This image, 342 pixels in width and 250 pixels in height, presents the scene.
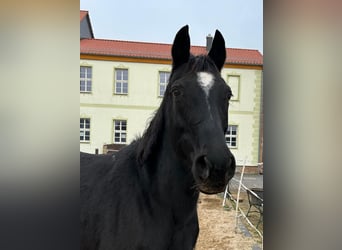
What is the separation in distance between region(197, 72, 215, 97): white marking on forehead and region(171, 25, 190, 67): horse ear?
0.41 feet

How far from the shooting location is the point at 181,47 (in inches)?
35.1

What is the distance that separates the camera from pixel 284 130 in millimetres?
783

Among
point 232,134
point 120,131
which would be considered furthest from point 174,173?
point 120,131

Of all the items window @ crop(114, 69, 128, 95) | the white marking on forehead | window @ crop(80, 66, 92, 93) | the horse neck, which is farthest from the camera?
window @ crop(114, 69, 128, 95)

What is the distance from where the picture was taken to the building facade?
192 cm

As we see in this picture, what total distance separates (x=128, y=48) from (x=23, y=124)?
1.82 m

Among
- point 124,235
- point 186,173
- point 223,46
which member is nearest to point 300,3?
point 223,46

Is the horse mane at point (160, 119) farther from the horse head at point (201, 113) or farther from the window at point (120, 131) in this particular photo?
the window at point (120, 131)

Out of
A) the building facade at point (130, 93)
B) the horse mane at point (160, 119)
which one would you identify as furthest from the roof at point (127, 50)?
the horse mane at point (160, 119)

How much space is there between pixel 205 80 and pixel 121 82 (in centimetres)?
169

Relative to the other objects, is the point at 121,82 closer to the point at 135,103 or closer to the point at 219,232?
the point at 135,103

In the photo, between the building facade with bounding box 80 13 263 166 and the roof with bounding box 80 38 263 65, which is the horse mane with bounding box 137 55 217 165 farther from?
the roof with bounding box 80 38 263 65

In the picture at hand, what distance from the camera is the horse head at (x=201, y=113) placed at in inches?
26.6

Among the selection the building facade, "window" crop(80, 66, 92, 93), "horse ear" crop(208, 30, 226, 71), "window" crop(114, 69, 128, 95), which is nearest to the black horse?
"horse ear" crop(208, 30, 226, 71)
